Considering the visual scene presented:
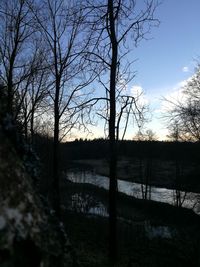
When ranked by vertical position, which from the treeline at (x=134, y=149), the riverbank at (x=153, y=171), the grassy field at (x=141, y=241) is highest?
the treeline at (x=134, y=149)

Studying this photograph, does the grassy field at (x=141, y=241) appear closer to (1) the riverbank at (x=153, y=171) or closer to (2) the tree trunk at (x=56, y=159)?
(2) the tree trunk at (x=56, y=159)

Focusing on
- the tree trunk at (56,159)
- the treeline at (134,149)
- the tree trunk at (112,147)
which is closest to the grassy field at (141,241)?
the tree trunk at (112,147)

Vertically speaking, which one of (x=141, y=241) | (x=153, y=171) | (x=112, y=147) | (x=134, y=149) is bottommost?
(x=141, y=241)

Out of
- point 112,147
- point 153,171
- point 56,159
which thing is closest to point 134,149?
point 153,171

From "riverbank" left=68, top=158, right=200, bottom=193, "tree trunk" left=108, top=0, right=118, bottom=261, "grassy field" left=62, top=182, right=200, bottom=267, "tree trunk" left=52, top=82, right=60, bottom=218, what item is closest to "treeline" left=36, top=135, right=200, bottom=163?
"riverbank" left=68, top=158, right=200, bottom=193

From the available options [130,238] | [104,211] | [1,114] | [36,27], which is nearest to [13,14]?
[36,27]

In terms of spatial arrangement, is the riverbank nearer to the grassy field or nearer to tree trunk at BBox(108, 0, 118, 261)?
the grassy field

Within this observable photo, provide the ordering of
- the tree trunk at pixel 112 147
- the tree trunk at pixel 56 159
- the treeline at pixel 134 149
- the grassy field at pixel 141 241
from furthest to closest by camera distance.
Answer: the treeline at pixel 134 149, the tree trunk at pixel 56 159, the tree trunk at pixel 112 147, the grassy field at pixel 141 241

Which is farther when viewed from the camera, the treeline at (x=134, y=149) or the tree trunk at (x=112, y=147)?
the treeline at (x=134, y=149)

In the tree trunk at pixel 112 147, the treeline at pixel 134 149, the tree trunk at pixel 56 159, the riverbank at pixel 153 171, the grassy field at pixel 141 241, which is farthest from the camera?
the riverbank at pixel 153 171

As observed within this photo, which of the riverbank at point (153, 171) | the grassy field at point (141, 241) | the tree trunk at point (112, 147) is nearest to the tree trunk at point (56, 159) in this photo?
the grassy field at point (141, 241)

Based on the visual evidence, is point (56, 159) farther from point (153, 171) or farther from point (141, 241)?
point (153, 171)

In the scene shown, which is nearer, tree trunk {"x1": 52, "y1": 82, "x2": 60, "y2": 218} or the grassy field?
the grassy field

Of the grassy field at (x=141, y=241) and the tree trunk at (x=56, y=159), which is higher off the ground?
the tree trunk at (x=56, y=159)
